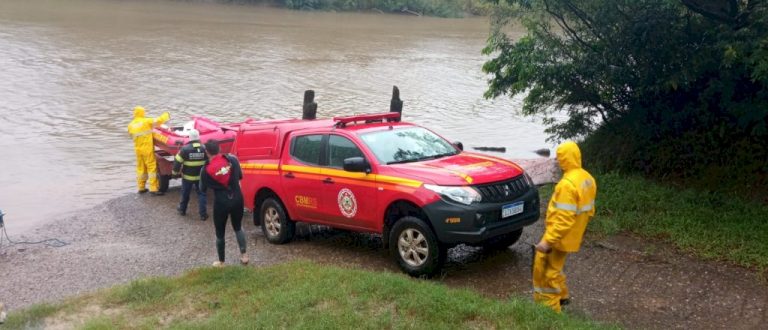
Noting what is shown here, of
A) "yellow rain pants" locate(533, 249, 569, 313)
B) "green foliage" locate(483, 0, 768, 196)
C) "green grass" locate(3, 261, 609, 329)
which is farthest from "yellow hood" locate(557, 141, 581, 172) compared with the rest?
"green foliage" locate(483, 0, 768, 196)

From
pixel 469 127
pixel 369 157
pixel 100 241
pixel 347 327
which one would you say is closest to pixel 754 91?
→ pixel 369 157

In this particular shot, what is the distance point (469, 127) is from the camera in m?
24.5

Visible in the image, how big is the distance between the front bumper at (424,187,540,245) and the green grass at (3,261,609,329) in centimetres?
80

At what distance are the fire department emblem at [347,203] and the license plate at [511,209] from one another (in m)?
1.80

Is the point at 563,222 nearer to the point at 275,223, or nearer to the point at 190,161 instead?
the point at 275,223

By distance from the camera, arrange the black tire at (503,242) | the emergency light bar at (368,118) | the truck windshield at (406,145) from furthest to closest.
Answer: the emergency light bar at (368,118) < the black tire at (503,242) < the truck windshield at (406,145)

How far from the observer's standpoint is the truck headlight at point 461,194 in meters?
8.02

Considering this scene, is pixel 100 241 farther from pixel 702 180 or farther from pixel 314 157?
pixel 702 180

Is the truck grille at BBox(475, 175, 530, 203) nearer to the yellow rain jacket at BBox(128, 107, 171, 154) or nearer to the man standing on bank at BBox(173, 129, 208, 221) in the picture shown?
the man standing on bank at BBox(173, 129, 208, 221)

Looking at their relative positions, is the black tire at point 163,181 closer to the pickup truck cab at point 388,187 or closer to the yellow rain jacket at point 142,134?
the yellow rain jacket at point 142,134

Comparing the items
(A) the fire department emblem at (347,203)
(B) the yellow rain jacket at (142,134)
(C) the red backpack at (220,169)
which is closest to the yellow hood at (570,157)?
(A) the fire department emblem at (347,203)

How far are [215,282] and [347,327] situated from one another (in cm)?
218

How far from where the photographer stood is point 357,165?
873 centimetres

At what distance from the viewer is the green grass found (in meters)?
6.35
